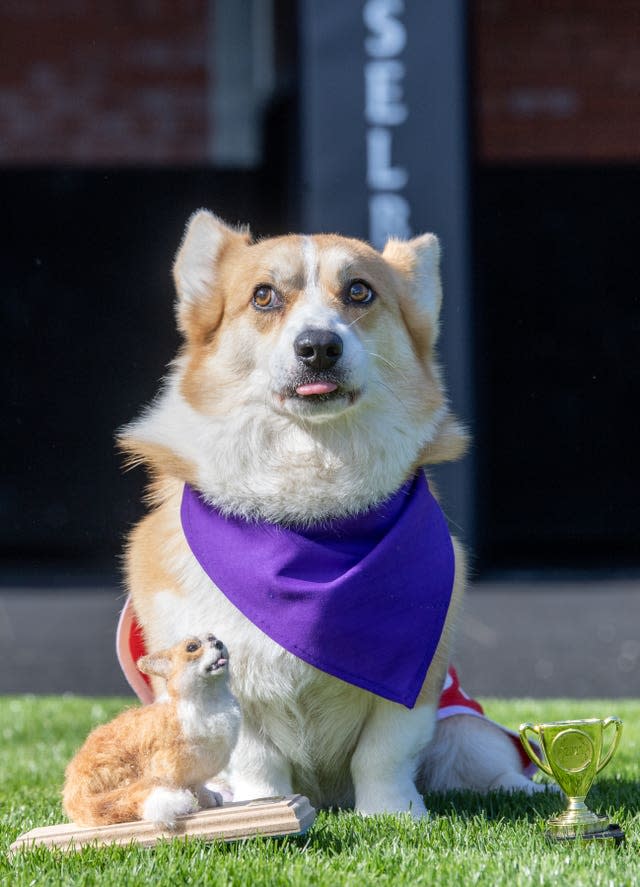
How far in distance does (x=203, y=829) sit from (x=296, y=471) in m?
0.80

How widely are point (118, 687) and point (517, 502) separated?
2.66 metres

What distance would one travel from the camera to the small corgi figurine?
208cm

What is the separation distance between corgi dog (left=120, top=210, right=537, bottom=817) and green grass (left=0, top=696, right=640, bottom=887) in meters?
0.19

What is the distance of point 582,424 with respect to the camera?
6914mm

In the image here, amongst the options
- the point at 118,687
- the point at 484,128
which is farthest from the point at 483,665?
the point at 484,128

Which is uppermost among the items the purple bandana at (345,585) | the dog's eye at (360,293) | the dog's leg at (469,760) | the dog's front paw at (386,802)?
the dog's eye at (360,293)

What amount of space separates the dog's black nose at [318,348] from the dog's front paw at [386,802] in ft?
2.99

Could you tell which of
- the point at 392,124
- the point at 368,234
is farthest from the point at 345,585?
the point at 392,124

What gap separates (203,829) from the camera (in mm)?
2104

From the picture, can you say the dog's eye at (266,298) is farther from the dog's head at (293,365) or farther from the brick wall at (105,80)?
the brick wall at (105,80)

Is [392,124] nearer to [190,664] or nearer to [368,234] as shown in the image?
[368,234]

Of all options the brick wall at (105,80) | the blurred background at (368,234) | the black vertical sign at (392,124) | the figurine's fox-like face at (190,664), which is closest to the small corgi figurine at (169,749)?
the figurine's fox-like face at (190,664)

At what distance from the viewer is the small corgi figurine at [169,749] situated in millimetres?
2084

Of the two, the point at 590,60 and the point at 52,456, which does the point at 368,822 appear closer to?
the point at 52,456
